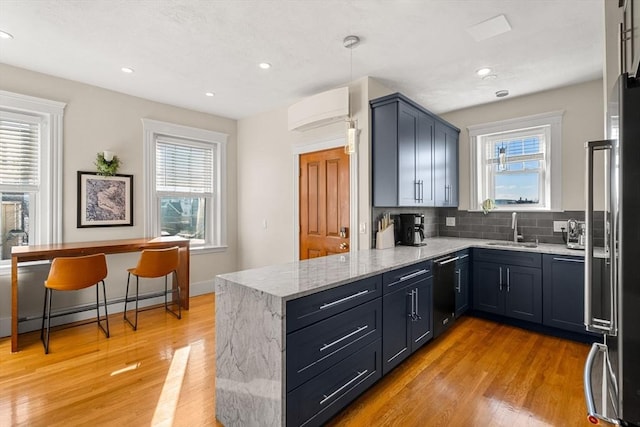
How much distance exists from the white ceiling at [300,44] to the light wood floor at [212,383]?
2765mm

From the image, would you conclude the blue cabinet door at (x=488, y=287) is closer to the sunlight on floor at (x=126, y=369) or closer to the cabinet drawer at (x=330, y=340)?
the cabinet drawer at (x=330, y=340)

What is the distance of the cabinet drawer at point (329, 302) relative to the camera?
64.7 inches

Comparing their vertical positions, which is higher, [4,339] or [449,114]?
[449,114]

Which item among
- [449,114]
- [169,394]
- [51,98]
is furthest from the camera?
[449,114]

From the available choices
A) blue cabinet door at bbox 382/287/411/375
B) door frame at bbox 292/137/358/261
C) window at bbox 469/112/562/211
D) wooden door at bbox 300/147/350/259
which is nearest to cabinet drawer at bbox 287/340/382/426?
blue cabinet door at bbox 382/287/411/375

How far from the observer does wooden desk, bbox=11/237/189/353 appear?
2.87 m

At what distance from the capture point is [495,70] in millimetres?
3229

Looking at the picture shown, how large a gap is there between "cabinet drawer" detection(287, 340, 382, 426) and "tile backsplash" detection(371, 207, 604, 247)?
4.88ft

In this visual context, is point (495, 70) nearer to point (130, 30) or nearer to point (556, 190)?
point (556, 190)

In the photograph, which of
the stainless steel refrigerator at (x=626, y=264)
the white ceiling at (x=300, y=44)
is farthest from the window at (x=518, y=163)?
the stainless steel refrigerator at (x=626, y=264)

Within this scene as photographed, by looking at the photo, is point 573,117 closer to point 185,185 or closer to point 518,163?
point 518,163

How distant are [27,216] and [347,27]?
3.88 m

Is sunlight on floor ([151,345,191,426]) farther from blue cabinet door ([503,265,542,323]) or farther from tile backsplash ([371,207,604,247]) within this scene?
blue cabinet door ([503,265,542,323])

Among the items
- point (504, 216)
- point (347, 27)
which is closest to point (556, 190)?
point (504, 216)
